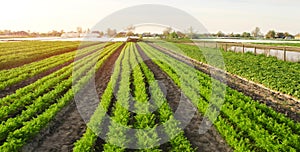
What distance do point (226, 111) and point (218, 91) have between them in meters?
2.96

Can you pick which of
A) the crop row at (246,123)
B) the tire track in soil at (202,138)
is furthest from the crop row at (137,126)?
the crop row at (246,123)

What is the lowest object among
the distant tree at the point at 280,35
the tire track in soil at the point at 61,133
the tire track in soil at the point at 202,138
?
the tire track in soil at the point at 202,138

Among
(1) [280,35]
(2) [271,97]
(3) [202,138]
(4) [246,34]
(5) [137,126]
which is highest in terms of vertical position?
(4) [246,34]

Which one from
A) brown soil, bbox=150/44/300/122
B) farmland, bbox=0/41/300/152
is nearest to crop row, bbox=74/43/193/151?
farmland, bbox=0/41/300/152

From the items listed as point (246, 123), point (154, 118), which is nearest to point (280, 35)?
point (246, 123)

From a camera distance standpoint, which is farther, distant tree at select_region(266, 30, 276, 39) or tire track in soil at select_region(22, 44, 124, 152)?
distant tree at select_region(266, 30, 276, 39)

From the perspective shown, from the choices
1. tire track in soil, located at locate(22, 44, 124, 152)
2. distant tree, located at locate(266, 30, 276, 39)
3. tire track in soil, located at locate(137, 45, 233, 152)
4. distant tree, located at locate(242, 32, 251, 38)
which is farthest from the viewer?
distant tree, located at locate(242, 32, 251, 38)

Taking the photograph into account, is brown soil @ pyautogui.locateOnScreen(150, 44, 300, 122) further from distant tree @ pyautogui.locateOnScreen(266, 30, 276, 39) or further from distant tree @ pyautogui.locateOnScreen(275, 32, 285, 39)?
distant tree @ pyautogui.locateOnScreen(275, 32, 285, 39)

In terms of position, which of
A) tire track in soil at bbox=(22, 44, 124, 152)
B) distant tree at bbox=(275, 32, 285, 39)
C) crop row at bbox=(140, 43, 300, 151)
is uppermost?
distant tree at bbox=(275, 32, 285, 39)

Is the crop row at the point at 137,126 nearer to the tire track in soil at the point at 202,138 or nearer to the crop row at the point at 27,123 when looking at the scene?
the tire track in soil at the point at 202,138

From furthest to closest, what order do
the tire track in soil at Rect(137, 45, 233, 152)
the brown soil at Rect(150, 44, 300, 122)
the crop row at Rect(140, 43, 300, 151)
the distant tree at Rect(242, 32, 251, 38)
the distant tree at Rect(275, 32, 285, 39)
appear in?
the distant tree at Rect(242, 32, 251, 38), the distant tree at Rect(275, 32, 285, 39), the brown soil at Rect(150, 44, 300, 122), the tire track in soil at Rect(137, 45, 233, 152), the crop row at Rect(140, 43, 300, 151)

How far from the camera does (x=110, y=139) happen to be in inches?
254

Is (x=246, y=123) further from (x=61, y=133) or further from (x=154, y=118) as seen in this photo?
(x=61, y=133)

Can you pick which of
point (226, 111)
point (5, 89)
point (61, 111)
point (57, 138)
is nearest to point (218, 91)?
point (226, 111)
